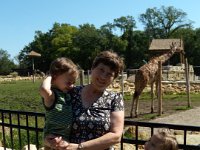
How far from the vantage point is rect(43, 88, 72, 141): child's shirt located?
3113 mm

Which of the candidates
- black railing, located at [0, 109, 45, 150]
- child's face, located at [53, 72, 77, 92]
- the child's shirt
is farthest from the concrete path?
the child's shirt

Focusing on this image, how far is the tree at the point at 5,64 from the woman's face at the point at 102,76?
265 ft

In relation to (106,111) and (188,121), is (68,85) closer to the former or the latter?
(106,111)

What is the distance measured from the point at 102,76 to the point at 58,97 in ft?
1.30

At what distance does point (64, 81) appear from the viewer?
3287mm

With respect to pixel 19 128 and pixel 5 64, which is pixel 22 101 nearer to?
pixel 19 128

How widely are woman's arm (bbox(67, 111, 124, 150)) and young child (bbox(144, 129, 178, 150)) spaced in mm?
263

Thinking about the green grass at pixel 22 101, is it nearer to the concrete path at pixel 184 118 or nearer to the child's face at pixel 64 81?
the concrete path at pixel 184 118

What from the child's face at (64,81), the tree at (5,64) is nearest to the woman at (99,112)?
the child's face at (64,81)

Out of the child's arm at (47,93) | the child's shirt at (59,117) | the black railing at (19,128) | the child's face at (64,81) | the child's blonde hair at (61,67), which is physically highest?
the child's blonde hair at (61,67)

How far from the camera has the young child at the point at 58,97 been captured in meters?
3.12

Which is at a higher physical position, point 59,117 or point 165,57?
point 165,57

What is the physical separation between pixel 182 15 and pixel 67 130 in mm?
83433

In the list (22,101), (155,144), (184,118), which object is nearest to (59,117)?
(155,144)
